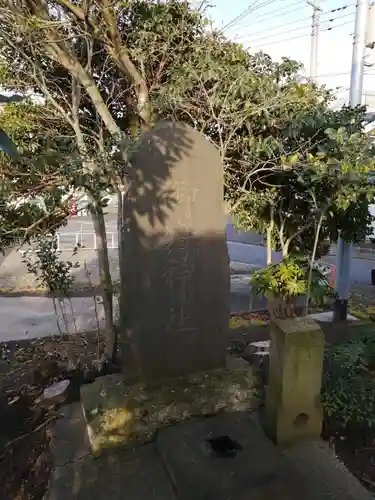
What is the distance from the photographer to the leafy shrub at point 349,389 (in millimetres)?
2859

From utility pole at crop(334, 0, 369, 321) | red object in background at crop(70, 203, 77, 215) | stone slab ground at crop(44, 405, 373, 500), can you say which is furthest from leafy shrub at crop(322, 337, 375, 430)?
utility pole at crop(334, 0, 369, 321)

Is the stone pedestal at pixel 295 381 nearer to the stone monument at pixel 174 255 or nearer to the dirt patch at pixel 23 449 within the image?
the stone monument at pixel 174 255

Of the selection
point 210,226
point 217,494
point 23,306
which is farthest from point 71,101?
point 23,306

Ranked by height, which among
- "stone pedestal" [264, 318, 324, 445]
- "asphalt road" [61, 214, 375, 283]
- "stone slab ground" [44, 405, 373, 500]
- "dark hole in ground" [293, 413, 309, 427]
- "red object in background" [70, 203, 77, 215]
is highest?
"red object in background" [70, 203, 77, 215]

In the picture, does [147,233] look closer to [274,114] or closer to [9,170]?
[9,170]

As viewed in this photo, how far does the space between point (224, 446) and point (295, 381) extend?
0.66 meters

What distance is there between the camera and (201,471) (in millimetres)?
2436

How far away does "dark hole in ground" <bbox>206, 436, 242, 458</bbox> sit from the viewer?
8.57 ft

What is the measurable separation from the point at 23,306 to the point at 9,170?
4.68 m

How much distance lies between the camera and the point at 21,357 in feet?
17.0

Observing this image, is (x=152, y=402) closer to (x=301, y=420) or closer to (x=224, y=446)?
(x=224, y=446)

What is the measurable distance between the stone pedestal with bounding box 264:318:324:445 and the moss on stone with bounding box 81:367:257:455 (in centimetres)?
38

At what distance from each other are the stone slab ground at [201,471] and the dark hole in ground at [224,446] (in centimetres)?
2

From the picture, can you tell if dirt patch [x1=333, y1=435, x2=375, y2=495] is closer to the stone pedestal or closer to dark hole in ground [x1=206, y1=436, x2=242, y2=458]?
the stone pedestal
